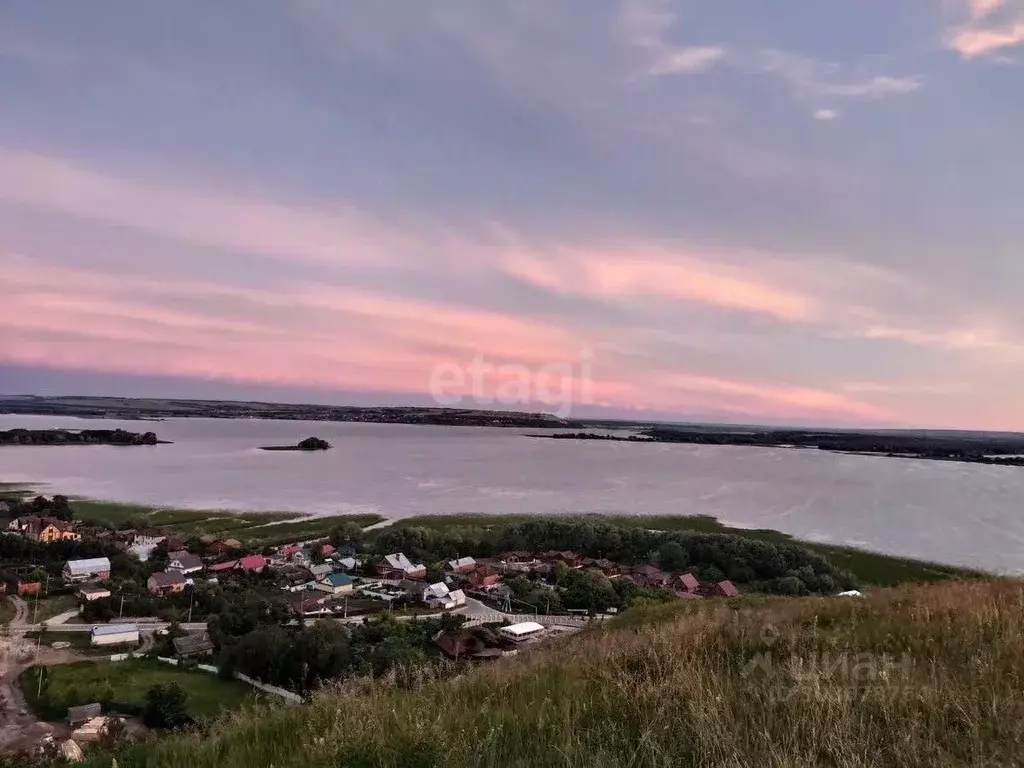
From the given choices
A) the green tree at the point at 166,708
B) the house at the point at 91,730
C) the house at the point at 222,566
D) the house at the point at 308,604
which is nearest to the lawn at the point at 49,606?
the house at the point at 222,566

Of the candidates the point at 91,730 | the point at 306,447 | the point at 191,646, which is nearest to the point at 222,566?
the point at 191,646

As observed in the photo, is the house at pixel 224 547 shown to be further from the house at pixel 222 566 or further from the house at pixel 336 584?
the house at pixel 336 584

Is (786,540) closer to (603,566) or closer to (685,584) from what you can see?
(603,566)

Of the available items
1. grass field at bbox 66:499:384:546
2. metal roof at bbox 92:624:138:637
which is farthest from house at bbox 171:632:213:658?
grass field at bbox 66:499:384:546

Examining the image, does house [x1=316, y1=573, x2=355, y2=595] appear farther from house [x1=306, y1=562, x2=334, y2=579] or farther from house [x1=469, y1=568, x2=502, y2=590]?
house [x1=469, y1=568, x2=502, y2=590]

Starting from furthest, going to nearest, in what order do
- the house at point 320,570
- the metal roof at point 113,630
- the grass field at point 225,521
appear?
the grass field at point 225,521, the house at point 320,570, the metal roof at point 113,630

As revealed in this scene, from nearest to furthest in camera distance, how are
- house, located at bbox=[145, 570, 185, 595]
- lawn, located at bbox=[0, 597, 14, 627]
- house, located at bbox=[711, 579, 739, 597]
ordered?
lawn, located at bbox=[0, 597, 14, 627]
house, located at bbox=[711, 579, 739, 597]
house, located at bbox=[145, 570, 185, 595]
